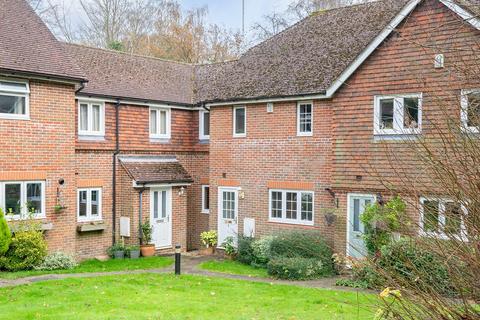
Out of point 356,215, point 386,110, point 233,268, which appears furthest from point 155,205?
point 386,110

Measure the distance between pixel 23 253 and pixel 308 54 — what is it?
11.4 meters

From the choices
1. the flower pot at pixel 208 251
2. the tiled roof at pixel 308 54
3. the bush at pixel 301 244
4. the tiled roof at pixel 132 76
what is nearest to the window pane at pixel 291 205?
the bush at pixel 301 244

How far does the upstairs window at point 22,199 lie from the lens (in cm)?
1603

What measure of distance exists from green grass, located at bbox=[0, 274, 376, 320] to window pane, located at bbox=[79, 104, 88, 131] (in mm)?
6459

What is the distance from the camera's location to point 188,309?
11039mm

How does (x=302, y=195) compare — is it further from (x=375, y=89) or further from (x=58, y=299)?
(x=58, y=299)

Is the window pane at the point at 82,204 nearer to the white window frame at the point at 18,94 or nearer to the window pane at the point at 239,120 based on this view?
the white window frame at the point at 18,94

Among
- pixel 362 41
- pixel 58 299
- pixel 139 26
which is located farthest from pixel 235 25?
Answer: pixel 58 299

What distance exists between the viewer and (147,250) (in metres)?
19.2

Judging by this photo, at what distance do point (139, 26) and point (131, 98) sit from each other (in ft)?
66.3

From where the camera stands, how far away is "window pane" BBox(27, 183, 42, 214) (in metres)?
16.5

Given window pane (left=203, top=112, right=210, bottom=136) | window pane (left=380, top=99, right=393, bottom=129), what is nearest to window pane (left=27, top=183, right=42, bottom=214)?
window pane (left=203, top=112, right=210, bottom=136)

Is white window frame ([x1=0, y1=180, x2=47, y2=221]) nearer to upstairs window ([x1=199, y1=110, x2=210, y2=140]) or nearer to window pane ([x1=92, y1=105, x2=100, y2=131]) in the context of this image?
window pane ([x1=92, y1=105, x2=100, y2=131])

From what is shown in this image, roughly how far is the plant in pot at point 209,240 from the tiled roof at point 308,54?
510 centimetres
